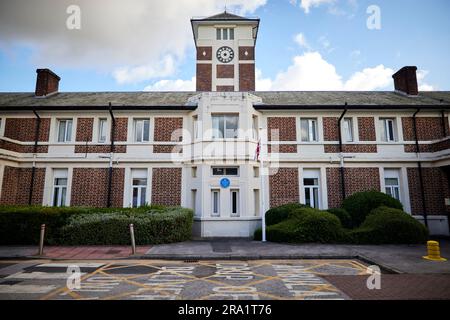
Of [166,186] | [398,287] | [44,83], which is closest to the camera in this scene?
[398,287]

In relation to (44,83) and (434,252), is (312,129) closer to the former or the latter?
(434,252)

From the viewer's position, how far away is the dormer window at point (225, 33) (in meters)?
25.3

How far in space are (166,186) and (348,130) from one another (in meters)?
11.6

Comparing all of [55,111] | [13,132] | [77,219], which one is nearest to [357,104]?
[77,219]

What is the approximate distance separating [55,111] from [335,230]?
55.5 ft

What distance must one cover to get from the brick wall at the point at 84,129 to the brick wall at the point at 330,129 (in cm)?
1424

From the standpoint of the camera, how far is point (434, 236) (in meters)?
13.0

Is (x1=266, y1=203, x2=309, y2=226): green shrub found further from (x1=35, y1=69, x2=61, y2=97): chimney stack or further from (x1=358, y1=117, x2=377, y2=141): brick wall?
(x1=35, y1=69, x2=61, y2=97): chimney stack

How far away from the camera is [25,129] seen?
570 inches

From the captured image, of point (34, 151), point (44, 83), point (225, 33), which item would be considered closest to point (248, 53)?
point (225, 33)

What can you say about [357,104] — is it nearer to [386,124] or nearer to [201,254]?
[386,124]

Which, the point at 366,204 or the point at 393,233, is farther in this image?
the point at 366,204

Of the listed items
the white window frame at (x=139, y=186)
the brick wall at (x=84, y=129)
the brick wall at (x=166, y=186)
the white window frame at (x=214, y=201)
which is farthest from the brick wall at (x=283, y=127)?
the brick wall at (x=84, y=129)

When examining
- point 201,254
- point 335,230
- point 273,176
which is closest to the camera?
point 201,254
